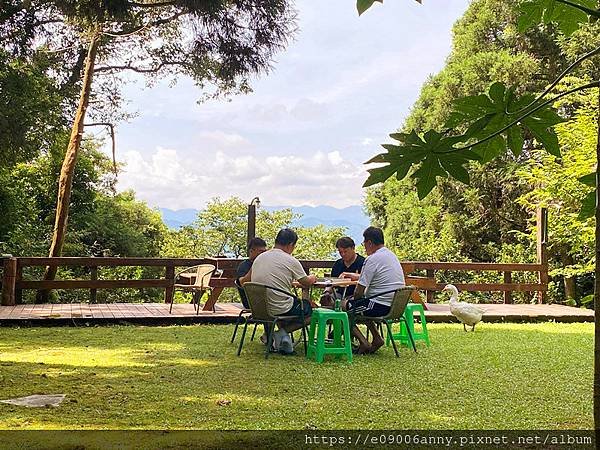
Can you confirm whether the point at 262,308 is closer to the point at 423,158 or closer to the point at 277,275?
the point at 277,275

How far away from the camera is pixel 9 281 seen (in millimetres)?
9070

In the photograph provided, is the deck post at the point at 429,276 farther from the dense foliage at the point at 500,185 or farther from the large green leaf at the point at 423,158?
the large green leaf at the point at 423,158

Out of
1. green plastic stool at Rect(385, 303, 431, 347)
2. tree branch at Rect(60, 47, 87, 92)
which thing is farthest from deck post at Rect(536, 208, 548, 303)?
tree branch at Rect(60, 47, 87, 92)

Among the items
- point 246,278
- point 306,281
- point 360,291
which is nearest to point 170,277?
point 246,278

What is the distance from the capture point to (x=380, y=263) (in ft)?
18.7

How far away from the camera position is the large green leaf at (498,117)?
101cm

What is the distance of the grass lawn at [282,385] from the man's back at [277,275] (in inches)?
18.3

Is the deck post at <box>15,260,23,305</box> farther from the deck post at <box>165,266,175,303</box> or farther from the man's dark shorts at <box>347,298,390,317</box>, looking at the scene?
the man's dark shorts at <box>347,298,390,317</box>

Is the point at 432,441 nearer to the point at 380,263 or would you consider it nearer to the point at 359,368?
the point at 359,368

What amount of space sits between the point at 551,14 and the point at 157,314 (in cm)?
789

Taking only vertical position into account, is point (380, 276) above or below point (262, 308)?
above

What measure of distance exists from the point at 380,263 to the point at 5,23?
6584mm

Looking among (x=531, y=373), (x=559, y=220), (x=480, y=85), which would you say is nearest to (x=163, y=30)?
(x=480, y=85)

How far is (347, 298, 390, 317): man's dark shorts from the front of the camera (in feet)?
18.8
